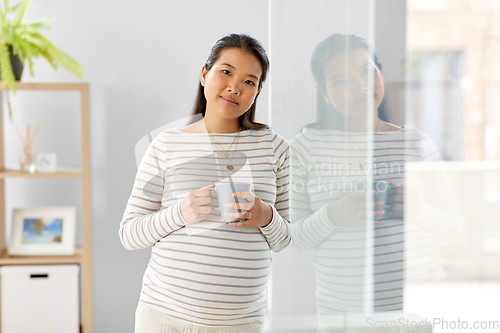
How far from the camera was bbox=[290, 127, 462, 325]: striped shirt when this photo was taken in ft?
1.04

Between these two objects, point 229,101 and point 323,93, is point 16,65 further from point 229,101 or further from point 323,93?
point 323,93

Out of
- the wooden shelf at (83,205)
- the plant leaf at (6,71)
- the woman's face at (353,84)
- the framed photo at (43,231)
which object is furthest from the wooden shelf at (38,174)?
the woman's face at (353,84)

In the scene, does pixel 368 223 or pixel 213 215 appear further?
pixel 213 215

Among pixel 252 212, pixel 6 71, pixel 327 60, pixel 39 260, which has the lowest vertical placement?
pixel 39 260

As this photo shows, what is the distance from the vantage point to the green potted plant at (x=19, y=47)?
1.79m

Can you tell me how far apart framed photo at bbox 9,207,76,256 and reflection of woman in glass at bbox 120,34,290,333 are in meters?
1.13

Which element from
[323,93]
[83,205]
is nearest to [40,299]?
[83,205]

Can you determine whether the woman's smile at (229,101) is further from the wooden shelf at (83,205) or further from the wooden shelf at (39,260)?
the wooden shelf at (39,260)

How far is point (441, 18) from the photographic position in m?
0.29

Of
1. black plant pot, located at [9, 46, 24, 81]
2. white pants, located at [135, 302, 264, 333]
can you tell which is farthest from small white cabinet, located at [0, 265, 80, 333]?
white pants, located at [135, 302, 264, 333]

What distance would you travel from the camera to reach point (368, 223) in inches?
16.9

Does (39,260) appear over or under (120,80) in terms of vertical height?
under

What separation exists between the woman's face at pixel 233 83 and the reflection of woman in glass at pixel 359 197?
1.20 ft

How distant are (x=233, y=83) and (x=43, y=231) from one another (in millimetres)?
1500
